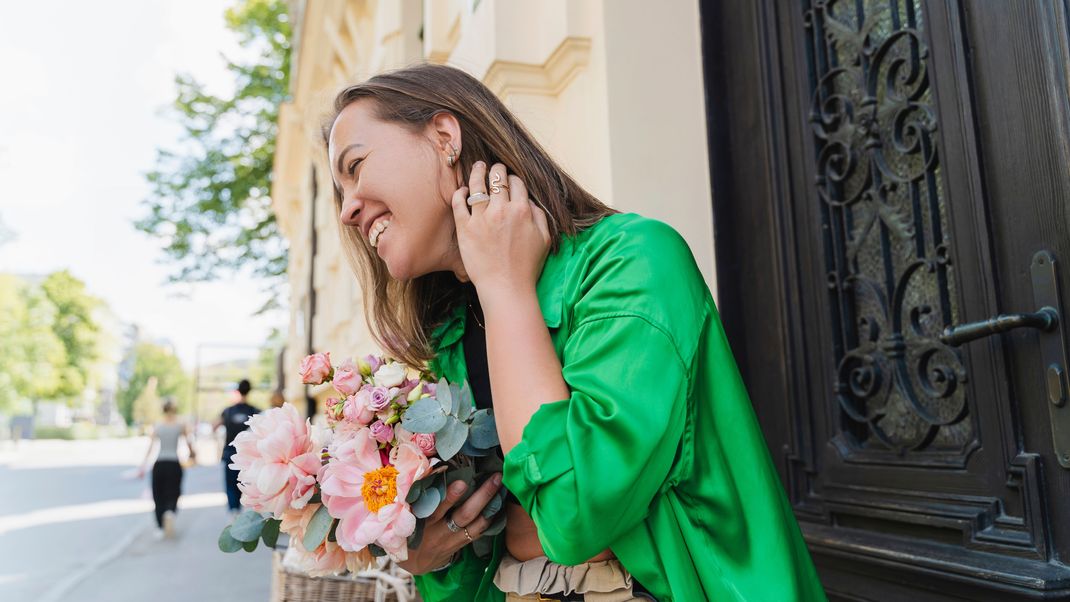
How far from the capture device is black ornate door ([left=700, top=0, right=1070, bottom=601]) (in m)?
1.79

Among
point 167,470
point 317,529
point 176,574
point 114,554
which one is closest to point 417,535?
point 317,529

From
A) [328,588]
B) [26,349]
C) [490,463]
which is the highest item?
[26,349]

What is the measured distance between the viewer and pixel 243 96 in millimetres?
18047

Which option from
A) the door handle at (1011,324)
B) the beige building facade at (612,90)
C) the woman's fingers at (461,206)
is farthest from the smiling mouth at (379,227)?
the door handle at (1011,324)

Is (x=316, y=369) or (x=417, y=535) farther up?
(x=316, y=369)

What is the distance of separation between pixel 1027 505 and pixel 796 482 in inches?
31.6

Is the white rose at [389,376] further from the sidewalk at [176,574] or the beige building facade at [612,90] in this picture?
the sidewalk at [176,574]

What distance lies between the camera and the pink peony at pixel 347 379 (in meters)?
1.50

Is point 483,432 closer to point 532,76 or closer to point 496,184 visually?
point 496,184

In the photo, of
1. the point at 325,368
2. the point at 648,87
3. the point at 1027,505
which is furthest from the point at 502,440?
the point at 648,87

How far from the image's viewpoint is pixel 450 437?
1308mm

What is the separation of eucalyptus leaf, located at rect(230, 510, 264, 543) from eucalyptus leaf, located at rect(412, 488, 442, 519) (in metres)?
0.35

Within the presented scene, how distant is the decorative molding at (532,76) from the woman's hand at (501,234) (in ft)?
6.03

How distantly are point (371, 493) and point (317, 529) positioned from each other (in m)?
0.14
